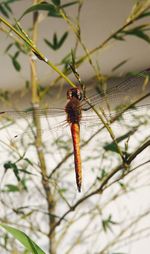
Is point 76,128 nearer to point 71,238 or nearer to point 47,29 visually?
point 47,29

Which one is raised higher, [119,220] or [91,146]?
[91,146]

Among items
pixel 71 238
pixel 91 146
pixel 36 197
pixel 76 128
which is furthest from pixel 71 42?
pixel 76 128

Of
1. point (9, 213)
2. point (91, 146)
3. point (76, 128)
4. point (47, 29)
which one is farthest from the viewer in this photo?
point (9, 213)

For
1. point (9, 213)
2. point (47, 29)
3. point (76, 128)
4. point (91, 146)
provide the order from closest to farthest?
point (76, 128)
point (47, 29)
point (91, 146)
point (9, 213)

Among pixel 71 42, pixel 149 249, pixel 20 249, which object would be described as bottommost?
pixel 149 249

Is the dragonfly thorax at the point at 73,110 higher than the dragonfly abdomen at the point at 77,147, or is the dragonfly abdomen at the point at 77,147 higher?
the dragonfly thorax at the point at 73,110

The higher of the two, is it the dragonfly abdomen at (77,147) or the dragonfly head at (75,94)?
the dragonfly head at (75,94)

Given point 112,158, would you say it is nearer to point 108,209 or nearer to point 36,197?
point 108,209

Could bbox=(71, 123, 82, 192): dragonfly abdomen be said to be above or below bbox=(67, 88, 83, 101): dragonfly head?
below

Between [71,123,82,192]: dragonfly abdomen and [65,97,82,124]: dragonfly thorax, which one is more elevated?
[65,97,82,124]: dragonfly thorax

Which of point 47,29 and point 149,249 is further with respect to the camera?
point 149,249

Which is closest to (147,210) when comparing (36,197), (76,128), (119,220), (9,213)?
(119,220)
